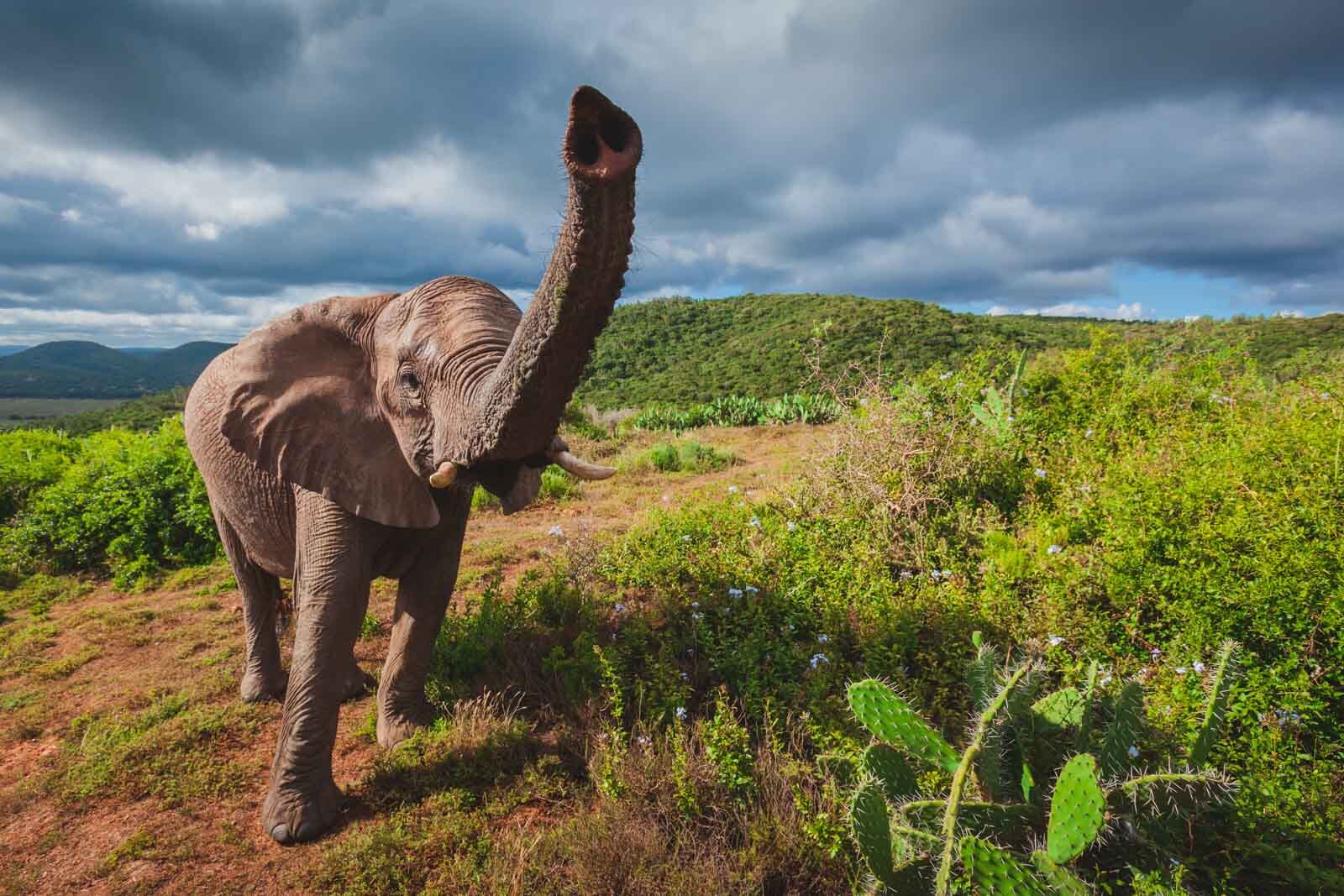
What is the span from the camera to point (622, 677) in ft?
13.8

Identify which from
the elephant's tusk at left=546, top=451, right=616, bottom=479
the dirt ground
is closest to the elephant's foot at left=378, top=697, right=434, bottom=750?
the dirt ground

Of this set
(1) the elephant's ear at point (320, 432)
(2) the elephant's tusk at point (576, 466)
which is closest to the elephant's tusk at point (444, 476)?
(2) the elephant's tusk at point (576, 466)

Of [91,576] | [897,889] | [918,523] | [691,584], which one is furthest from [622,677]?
[91,576]

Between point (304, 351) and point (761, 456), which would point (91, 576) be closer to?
point (304, 351)

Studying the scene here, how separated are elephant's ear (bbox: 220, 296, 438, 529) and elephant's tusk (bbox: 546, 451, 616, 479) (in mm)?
854

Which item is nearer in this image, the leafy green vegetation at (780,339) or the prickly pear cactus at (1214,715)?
the prickly pear cactus at (1214,715)

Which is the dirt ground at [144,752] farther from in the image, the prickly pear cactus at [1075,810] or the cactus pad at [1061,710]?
the cactus pad at [1061,710]

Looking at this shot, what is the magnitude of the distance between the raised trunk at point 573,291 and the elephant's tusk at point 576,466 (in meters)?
0.13

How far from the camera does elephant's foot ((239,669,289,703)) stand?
4.67 metres

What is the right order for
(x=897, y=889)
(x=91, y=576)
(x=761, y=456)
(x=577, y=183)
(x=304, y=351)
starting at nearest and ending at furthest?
(x=577, y=183) → (x=897, y=889) → (x=304, y=351) → (x=91, y=576) → (x=761, y=456)

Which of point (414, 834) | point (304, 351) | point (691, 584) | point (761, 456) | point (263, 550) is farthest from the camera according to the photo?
point (761, 456)

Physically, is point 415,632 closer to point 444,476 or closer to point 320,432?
point 320,432

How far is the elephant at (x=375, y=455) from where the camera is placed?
2.66m

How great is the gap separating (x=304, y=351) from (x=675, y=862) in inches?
123
